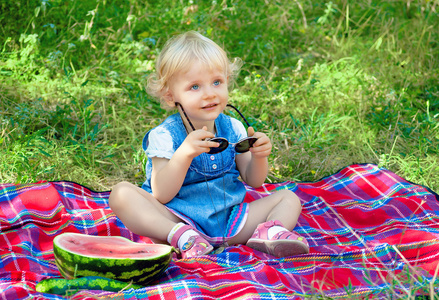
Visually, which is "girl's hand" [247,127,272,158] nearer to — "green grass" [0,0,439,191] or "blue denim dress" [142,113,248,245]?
"blue denim dress" [142,113,248,245]

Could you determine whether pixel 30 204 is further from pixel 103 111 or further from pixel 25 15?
pixel 25 15

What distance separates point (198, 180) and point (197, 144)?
1.35 ft

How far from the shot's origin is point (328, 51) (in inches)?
251

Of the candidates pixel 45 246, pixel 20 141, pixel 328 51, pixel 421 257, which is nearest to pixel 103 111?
pixel 20 141

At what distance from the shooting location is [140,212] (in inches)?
121

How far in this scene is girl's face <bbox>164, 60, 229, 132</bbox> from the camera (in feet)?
10.3

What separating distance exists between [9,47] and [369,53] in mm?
3781

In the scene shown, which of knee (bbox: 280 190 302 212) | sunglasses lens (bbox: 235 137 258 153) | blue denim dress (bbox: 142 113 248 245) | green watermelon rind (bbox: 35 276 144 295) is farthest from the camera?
knee (bbox: 280 190 302 212)

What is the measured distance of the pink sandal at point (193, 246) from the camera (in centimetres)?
295

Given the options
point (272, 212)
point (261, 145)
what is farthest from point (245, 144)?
point (272, 212)

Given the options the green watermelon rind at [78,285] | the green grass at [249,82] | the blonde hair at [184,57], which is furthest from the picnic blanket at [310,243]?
the blonde hair at [184,57]

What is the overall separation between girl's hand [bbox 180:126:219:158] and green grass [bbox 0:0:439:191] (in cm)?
145

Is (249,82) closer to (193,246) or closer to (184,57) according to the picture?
(184,57)

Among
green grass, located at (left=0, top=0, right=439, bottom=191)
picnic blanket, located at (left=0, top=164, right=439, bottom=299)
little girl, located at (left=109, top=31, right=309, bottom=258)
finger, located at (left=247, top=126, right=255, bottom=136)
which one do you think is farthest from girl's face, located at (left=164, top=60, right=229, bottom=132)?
green grass, located at (left=0, top=0, right=439, bottom=191)
